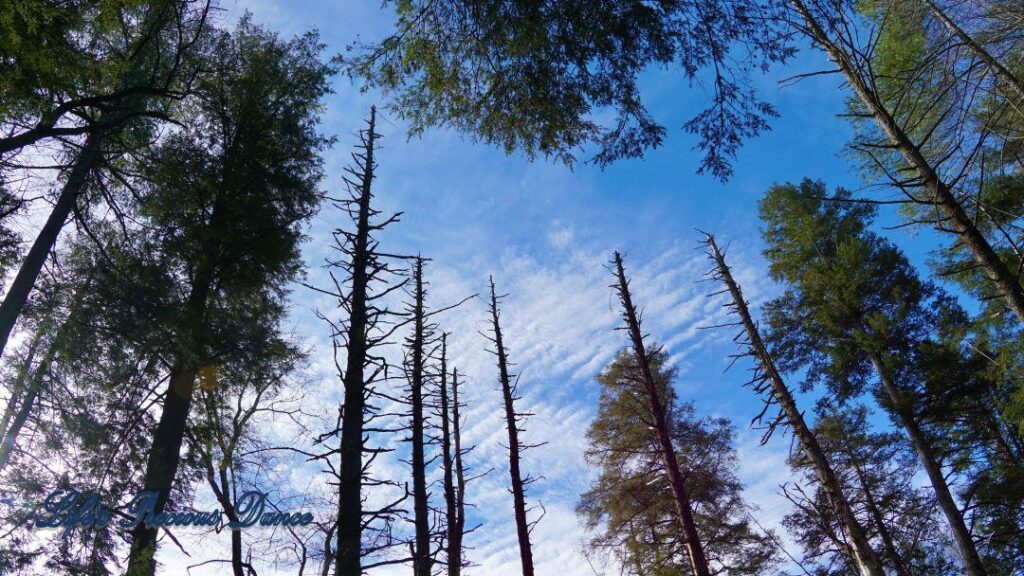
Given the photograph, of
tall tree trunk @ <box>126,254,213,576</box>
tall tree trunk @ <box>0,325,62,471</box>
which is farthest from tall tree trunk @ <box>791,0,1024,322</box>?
tall tree trunk @ <box>0,325,62,471</box>

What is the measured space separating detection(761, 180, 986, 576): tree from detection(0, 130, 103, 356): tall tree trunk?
42.4 ft

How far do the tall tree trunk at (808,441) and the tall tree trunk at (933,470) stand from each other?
4.92ft

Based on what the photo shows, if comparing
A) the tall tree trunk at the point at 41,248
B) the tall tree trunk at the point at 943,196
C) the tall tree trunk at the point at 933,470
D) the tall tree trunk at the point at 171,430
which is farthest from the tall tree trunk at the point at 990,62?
the tall tree trunk at the point at 171,430

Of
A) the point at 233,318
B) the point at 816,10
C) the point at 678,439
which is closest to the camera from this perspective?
the point at 816,10

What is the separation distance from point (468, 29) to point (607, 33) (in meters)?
1.44

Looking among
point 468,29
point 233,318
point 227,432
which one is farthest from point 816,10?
point 227,432

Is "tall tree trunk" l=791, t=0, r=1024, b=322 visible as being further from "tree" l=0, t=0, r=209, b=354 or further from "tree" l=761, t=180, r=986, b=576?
"tree" l=761, t=180, r=986, b=576

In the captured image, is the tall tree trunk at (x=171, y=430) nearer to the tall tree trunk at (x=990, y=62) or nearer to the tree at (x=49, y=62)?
the tree at (x=49, y=62)

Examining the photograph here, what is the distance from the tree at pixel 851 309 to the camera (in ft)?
35.0

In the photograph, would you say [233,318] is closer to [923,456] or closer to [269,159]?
[269,159]

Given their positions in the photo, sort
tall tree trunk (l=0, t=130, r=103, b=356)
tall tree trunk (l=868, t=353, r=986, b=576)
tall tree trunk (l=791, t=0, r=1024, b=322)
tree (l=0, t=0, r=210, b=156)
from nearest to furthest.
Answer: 1. tall tree trunk (l=791, t=0, r=1024, b=322)
2. tree (l=0, t=0, r=210, b=156)
3. tall tree trunk (l=0, t=130, r=103, b=356)
4. tall tree trunk (l=868, t=353, r=986, b=576)

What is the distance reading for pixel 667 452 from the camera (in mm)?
10008

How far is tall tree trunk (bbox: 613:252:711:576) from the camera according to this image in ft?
29.6

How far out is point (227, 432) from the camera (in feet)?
32.1
